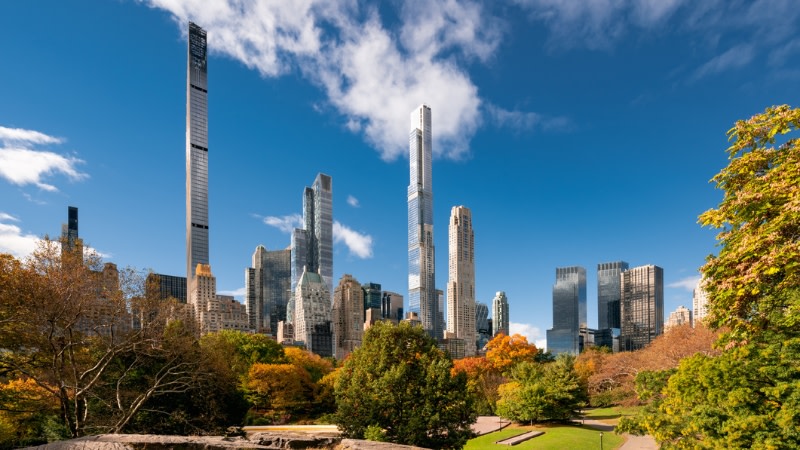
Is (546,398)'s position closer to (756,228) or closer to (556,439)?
(556,439)

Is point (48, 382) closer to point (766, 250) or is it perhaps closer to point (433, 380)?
point (433, 380)

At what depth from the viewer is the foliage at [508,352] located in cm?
4778

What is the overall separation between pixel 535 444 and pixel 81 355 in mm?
24219

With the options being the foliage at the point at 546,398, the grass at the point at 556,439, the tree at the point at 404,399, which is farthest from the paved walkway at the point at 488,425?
the tree at the point at 404,399

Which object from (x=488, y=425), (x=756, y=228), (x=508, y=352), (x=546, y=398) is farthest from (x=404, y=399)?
(x=508, y=352)

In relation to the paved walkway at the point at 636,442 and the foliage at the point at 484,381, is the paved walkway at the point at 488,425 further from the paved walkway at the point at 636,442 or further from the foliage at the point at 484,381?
the paved walkway at the point at 636,442

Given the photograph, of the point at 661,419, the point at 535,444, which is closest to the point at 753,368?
the point at 661,419

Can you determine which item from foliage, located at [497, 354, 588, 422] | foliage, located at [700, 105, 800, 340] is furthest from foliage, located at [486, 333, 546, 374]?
foliage, located at [700, 105, 800, 340]

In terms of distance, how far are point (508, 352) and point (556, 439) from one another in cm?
2243

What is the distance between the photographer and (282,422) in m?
36.3

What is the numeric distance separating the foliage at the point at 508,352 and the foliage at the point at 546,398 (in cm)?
1291

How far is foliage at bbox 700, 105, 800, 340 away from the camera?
30.5 feet

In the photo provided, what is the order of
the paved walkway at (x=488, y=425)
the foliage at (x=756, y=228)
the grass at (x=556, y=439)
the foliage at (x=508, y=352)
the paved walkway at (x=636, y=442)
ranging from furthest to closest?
the foliage at (x=508, y=352)
the paved walkway at (x=488, y=425)
the grass at (x=556, y=439)
the paved walkway at (x=636, y=442)
the foliage at (x=756, y=228)

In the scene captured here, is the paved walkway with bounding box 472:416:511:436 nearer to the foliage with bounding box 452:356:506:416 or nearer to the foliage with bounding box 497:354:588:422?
the foliage with bounding box 497:354:588:422
